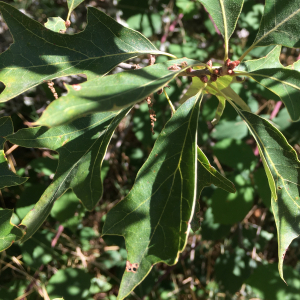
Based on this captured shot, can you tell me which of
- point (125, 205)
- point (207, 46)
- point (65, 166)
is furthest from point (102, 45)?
point (207, 46)

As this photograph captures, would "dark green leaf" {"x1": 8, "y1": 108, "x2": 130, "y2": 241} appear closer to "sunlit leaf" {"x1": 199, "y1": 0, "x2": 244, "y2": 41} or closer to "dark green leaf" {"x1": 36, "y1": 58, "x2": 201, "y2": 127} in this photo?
"dark green leaf" {"x1": 36, "y1": 58, "x2": 201, "y2": 127}

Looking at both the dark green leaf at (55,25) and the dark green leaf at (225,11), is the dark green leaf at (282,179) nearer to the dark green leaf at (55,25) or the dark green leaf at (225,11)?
the dark green leaf at (225,11)

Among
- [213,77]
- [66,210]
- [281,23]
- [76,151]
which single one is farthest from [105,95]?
[66,210]

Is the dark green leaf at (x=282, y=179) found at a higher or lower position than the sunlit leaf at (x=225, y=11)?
lower

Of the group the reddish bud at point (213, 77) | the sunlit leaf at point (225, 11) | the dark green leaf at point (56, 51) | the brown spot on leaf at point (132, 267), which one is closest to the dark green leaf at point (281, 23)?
the sunlit leaf at point (225, 11)

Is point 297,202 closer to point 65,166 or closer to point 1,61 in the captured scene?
point 65,166

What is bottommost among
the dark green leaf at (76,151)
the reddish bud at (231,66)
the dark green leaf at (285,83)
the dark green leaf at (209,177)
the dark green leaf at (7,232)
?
the dark green leaf at (7,232)
